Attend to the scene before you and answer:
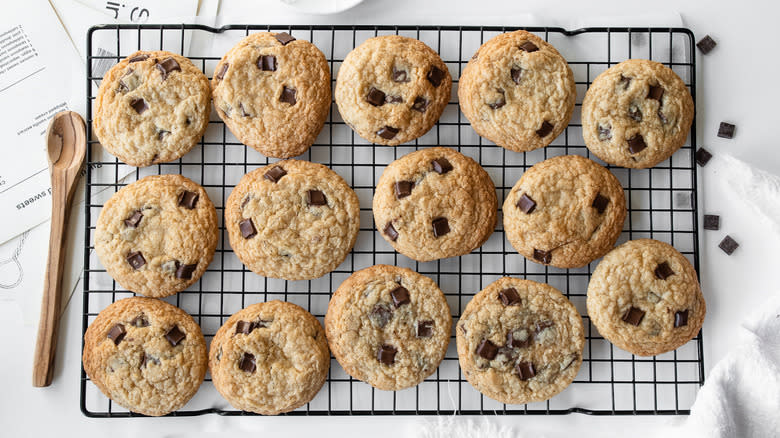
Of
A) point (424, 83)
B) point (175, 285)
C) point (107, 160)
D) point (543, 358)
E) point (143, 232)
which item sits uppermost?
point (424, 83)

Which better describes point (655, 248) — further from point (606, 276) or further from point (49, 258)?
point (49, 258)

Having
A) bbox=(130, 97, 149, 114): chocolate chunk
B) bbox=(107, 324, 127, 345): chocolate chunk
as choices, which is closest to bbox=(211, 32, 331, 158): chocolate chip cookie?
bbox=(130, 97, 149, 114): chocolate chunk

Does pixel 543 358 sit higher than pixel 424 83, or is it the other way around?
pixel 424 83

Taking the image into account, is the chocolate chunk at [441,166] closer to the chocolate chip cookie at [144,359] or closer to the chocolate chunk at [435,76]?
the chocolate chunk at [435,76]

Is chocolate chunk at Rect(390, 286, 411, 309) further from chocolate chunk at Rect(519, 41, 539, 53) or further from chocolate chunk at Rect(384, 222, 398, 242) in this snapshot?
chocolate chunk at Rect(519, 41, 539, 53)

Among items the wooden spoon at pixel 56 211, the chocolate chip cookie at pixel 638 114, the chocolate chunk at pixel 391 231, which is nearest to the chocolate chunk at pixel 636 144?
the chocolate chip cookie at pixel 638 114

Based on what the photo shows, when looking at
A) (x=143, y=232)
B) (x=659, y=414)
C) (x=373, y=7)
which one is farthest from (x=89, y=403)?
(x=659, y=414)
